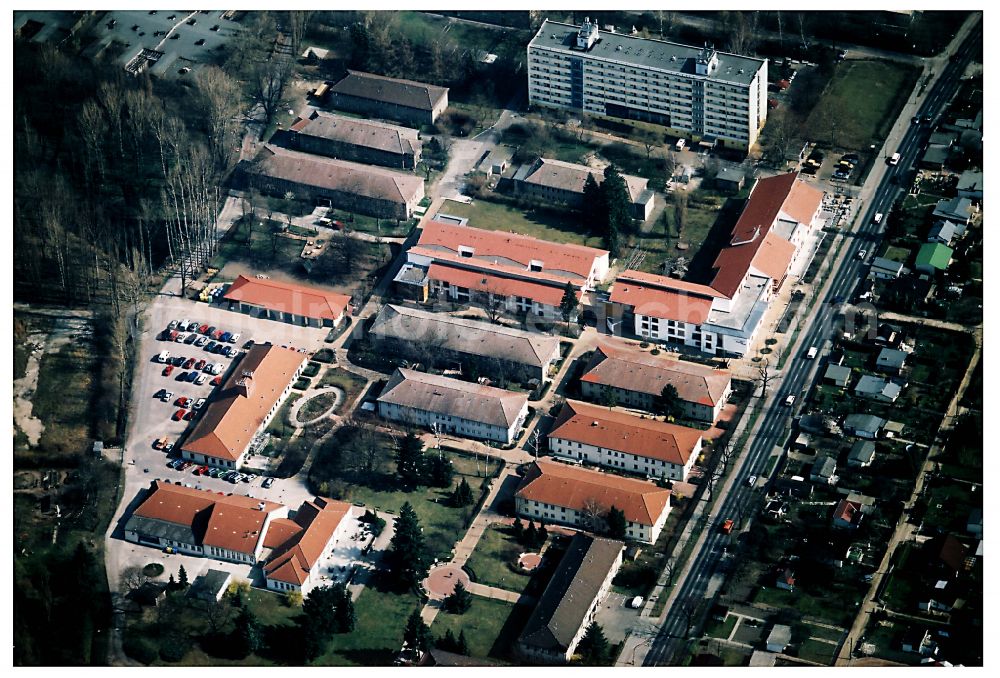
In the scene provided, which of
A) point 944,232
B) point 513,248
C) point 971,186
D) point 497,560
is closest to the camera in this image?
point 497,560

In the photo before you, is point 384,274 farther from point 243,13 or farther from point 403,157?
point 243,13

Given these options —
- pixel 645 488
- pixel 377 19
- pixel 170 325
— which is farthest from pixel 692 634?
pixel 377 19

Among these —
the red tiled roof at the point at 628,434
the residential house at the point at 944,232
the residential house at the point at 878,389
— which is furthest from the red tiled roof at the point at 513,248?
Result: the residential house at the point at 944,232

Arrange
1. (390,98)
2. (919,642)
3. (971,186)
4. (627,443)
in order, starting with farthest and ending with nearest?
(390,98) < (971,186) < (627,443) < (919,642)

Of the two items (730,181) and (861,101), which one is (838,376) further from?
(861,101)

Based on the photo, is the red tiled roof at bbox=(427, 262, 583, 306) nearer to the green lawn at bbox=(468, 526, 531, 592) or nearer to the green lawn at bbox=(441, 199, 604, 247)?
the green lawn at bbox=(441, 199, 604, 247)

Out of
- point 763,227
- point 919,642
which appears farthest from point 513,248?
point 919,642
